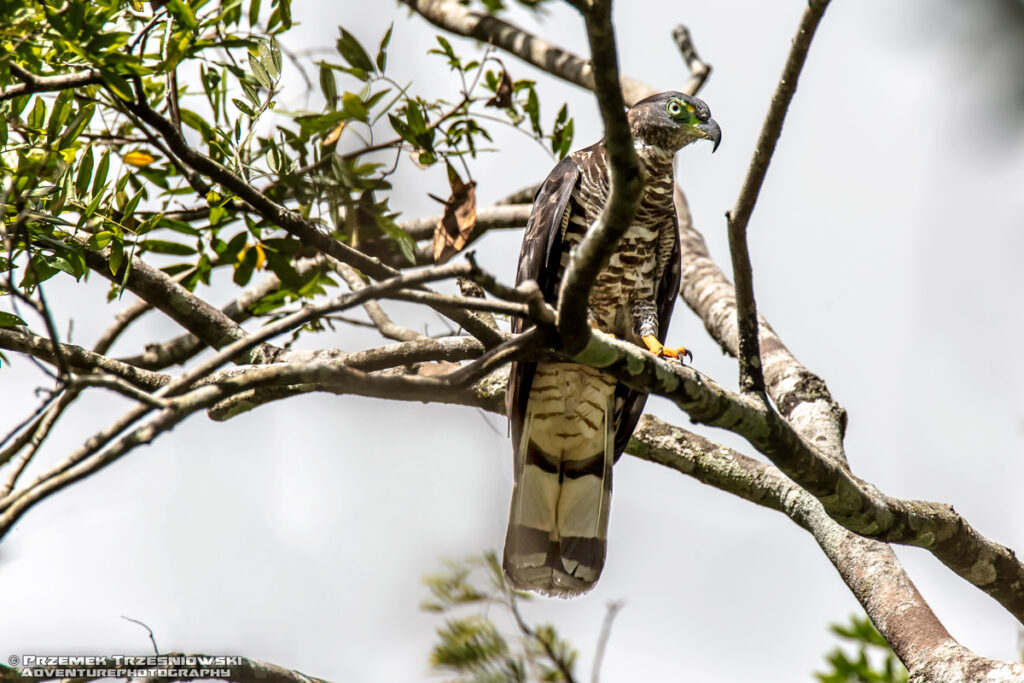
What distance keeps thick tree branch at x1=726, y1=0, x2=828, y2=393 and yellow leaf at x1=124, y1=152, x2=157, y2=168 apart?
2.24 meters

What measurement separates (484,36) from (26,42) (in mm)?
3357

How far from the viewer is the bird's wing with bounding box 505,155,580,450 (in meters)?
3.84

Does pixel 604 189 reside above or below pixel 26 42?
above

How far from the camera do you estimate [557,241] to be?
3.88 metres

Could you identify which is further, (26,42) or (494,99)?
(494,99)

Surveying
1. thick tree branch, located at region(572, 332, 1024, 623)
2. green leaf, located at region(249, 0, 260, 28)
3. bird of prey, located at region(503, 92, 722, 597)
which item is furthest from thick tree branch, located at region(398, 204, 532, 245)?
thick tree branch, located at region(572, 332, 1024, 623)

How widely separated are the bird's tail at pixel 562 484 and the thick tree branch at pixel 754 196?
1072 millimetres

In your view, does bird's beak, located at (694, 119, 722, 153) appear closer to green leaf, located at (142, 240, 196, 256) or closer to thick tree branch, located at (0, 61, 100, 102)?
green leaf, located at (142, 240, 196, 256)

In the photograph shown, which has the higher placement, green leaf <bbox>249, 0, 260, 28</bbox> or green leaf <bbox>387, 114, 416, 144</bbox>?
green leaf <bbox>249, 0, 260, 28</bbox>

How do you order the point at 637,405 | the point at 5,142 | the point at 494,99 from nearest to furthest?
the point at 5,142, the point at 494,99, the point at 637,405

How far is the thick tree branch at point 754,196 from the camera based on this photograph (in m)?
2.46

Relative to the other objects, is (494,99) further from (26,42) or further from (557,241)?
(26,42)

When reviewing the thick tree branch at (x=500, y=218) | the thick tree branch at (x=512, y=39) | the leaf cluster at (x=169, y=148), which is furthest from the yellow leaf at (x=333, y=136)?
the thick tree branch at (x=512, y=39)

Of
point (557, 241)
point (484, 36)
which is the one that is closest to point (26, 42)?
point (557, 241)
